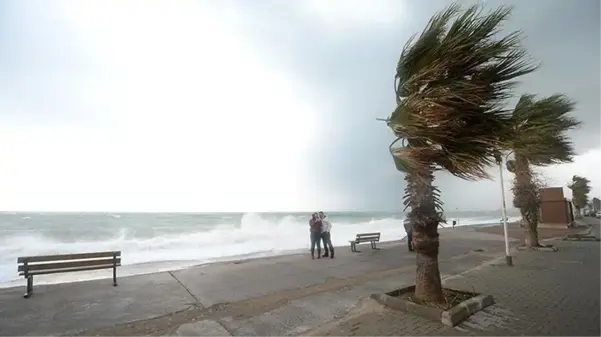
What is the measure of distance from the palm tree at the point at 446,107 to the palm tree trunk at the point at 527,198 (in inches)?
372

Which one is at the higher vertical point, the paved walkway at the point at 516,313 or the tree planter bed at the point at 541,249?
the paved walkway at the point at 516,313

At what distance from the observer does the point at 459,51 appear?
4.26 metres

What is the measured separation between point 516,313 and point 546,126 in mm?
5979

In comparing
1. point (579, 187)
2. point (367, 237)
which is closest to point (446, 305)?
point (367, 237)

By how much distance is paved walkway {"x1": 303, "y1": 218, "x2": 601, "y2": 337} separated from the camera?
13.1 feet

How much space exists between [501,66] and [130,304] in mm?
7593

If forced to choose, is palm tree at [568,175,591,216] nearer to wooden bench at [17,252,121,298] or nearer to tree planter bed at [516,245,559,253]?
tree planter bed at [516,245,559,253]

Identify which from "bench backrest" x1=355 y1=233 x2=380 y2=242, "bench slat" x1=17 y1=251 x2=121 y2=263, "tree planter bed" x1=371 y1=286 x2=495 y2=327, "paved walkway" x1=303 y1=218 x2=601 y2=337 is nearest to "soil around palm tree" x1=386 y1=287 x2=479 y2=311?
"tree planter bed" x1=371 y1=286 x2=495 y2=327

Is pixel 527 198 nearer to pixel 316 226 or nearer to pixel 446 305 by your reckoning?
pixel 316 226

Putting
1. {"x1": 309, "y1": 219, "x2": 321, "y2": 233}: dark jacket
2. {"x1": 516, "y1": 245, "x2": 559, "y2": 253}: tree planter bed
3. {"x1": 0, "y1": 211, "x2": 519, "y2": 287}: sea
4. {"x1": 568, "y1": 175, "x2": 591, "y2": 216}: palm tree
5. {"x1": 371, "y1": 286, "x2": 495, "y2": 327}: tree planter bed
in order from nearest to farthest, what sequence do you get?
{"x1": 371, "y1": 286, "x2": 495, "y2": 327}: tree planter bed, {"x1": 516, "y1": 245, "x2": 559, "y2": 253}: tree planter bed, {"x1": 309, "y1": 219, "x2": 321, "y2": 233}: dark jacket, {"x1": 0, "y1": 211, "x2": 519, "y2": 287}: sea, {"x1": 568, "y1": 175, "x2": 591, "y2": 216}: palm tree

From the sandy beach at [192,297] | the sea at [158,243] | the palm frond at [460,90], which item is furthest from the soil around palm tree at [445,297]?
Result: the sea at [158,243]

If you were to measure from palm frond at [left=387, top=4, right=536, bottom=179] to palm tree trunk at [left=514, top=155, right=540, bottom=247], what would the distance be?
9437mm

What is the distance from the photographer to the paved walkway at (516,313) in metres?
4.00

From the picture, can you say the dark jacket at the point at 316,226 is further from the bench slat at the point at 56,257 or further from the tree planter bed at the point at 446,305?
the bench slat at the point at 56,257
